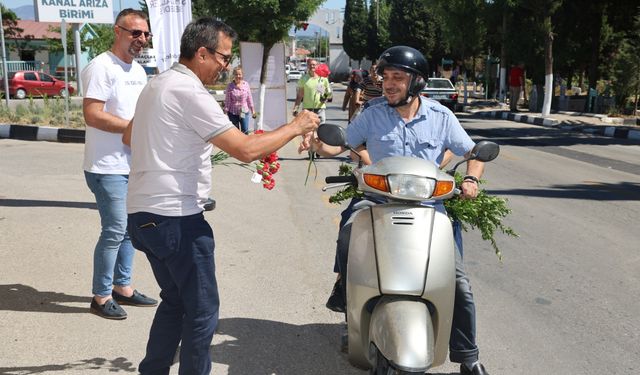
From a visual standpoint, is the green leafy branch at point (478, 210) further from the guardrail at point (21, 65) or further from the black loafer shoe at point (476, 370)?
the guardrail at point (21, 65)

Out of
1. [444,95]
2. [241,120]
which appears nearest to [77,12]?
[241,120]

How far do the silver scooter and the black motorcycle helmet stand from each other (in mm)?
610

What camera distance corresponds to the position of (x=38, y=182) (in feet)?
31.2

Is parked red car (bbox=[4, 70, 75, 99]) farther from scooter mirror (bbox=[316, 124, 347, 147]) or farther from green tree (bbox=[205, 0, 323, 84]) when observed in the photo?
scooter mirror (bbox=[316, 124, 347, 147])

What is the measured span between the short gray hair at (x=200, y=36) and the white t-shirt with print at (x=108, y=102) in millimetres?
1473

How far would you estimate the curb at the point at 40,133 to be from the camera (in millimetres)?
15203

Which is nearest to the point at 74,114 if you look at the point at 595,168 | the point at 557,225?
the point at 595,168

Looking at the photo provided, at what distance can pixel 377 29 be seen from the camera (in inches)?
2766

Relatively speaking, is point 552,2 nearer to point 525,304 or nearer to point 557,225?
point 557,225

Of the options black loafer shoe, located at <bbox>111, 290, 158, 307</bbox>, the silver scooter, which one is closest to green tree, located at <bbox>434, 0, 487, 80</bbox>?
black loafer shoe, located at <bbox>111, 290, 158, 307</bbox>

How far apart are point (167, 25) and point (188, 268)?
19.6ft

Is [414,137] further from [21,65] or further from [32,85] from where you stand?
[21,65]

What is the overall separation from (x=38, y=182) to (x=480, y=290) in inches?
266

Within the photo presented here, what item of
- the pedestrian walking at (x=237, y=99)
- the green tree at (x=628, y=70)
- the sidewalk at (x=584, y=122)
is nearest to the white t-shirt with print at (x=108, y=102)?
the pedestrian walking at (x=237, y=99)
